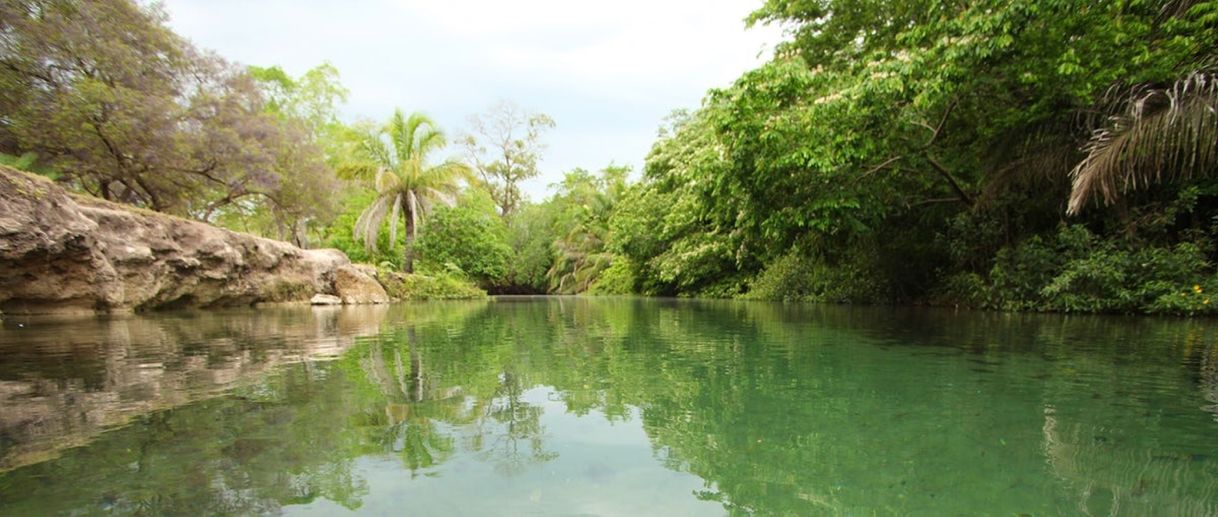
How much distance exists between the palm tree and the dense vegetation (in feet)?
9.38

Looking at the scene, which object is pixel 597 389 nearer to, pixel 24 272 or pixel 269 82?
pixel 24 272

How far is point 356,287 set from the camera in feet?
55.9

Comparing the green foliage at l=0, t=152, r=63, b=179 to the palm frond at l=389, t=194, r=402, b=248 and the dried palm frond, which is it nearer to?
the palm frond at l=389, t=194, r=402, b=248

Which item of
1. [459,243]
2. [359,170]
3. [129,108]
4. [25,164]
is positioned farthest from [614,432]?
[359,170]

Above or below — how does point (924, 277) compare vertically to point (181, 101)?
below

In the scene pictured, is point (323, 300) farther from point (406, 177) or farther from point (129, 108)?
point (406, 177)

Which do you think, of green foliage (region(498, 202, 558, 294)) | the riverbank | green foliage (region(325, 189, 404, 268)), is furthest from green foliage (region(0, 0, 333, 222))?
green foliage (region(498, 202, 558, 294))

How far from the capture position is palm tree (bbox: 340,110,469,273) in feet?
74.5

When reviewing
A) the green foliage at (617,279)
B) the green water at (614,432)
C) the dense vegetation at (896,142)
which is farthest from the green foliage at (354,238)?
the green water at (614,432)

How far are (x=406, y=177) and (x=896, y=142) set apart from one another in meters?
18.4

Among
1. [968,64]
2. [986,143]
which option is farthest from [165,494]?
[986,143]

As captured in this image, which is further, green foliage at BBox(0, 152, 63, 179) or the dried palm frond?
green foliage at BBox(0, 152, 63, 179)

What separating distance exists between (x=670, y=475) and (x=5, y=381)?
167 inches

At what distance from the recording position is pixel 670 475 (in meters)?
1.98
